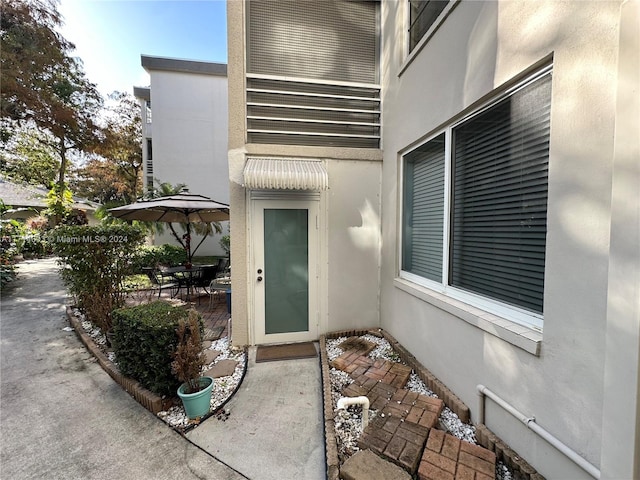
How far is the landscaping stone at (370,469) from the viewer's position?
243cm

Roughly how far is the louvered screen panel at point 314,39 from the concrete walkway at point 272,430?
18.6 ft

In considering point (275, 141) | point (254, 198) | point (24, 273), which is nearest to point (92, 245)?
point (254, 198)

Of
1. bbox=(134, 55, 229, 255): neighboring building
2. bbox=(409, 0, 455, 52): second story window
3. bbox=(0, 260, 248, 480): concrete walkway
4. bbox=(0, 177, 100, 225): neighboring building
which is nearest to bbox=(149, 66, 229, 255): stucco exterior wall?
bbox=(134, 55, 229, 255): neighboring building

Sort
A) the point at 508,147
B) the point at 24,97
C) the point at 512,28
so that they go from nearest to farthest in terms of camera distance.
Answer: the point at 512,28, the point at 508,147, the point at 24,97

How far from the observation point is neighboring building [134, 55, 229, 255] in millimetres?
16250

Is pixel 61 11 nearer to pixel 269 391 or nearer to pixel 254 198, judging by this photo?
pixel 254 198

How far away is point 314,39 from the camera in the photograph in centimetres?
558

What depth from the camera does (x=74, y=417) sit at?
3.57m

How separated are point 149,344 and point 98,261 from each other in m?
3.27

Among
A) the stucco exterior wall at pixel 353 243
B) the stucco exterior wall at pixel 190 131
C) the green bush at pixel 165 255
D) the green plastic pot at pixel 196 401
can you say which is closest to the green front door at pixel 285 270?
the stucco exterior wall at pixel 353 243

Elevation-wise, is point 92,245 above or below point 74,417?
above

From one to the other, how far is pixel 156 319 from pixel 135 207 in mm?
4579

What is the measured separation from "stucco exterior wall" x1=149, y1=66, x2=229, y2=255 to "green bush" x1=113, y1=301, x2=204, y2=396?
13.8 meters

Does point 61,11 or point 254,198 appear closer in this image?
point 254,198
